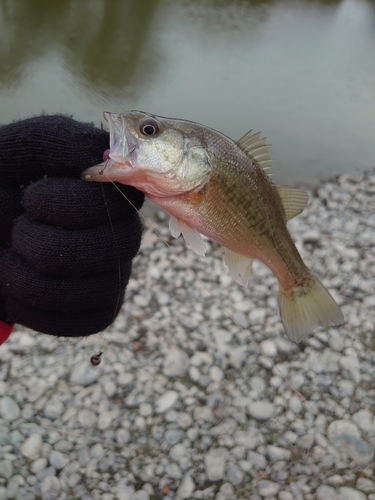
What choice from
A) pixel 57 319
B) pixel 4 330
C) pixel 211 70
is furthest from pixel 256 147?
pixel 211 70

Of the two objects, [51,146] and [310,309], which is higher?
[51,146]

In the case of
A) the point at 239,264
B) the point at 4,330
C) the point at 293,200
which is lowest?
the point at 4,330

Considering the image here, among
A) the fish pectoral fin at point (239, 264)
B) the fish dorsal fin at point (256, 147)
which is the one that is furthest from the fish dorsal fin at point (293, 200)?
the fish pectoral fin at point (239, 264)

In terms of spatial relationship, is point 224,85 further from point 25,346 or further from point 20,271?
point 20,271

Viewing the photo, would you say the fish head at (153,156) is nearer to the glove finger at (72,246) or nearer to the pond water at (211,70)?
the glove finger at (72,246)

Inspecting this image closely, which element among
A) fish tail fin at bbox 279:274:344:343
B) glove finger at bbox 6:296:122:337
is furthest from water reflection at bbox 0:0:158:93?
fish tail fin at bbox 279:274:344:343

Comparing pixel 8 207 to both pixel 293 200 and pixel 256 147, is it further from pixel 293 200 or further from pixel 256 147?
pixel 293 200
